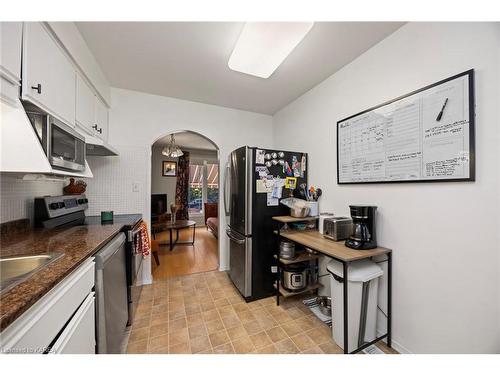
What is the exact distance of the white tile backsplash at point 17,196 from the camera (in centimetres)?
131

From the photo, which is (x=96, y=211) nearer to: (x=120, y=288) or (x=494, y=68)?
(x=120, y=288)

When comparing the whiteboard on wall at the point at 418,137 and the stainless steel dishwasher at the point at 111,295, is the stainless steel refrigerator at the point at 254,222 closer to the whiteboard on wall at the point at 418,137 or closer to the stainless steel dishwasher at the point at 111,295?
the whiteboard on wall at the point at 418,137

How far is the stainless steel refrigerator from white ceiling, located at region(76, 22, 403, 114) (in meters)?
0.85

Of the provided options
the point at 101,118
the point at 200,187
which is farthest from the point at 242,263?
the point at 200,187

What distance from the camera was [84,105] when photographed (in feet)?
5.43

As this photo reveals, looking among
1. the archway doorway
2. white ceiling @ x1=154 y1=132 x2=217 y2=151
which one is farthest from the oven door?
white ceiling @ x1=154 y1=132 x2=217 y2=151

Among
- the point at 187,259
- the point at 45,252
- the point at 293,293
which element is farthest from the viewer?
the point at 187,259

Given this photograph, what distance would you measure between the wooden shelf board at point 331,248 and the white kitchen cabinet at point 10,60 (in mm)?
1994

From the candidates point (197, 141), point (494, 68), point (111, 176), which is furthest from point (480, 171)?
point (197, 141)

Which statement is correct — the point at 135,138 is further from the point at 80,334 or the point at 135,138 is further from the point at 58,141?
the point at 80,334

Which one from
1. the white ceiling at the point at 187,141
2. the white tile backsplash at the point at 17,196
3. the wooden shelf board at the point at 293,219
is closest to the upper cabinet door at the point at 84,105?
the white tile backsplash at the point at 17,196

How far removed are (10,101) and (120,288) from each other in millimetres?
1321

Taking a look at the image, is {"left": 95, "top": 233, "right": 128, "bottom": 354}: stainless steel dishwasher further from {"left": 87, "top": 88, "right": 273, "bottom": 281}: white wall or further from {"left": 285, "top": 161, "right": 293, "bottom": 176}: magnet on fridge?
{"left": 285, "top": 161, "right": 293, "bottom": 176}: magnet on fridge

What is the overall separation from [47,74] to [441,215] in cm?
264
